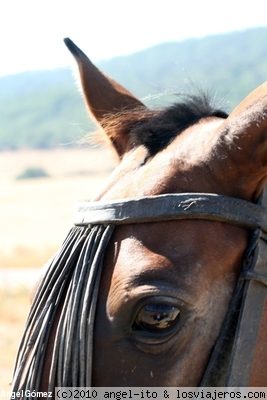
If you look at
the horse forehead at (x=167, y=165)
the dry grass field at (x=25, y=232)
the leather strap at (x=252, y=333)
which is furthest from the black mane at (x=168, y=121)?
the leather strap at (x=252, y=333)

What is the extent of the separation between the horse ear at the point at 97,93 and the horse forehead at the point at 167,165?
2.20 feet

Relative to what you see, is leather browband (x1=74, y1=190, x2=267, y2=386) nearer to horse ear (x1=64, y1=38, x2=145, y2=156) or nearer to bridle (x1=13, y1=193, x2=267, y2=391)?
bridle (x1=13, y1=193, x2=267, y2=391)

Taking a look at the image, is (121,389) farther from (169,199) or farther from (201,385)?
(169,199)

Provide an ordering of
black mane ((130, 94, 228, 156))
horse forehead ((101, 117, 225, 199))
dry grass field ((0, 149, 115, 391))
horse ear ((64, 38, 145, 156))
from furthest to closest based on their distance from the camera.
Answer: dry grass field ((0, 149, 115, 391))
horse ear ((64, 38, 145, 156))
black mane ((130, 94, 228, 156))
horse forehead ((101, 117, 225, 199))

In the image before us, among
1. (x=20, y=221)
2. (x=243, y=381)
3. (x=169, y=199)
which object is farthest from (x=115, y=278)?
(x=20, y=221)

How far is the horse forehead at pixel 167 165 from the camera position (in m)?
2.96

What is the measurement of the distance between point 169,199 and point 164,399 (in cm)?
67

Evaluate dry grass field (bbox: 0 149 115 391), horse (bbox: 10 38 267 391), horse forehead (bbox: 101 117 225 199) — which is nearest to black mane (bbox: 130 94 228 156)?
horse forehead (bbox: 101 117 225 199)

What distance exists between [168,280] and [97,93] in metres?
1.41

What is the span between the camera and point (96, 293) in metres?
2.78

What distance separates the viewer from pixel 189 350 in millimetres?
2727

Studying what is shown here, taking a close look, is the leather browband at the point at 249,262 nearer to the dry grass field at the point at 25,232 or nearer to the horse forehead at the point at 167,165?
the horse forehead at the point at 167,165

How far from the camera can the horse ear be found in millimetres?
3861

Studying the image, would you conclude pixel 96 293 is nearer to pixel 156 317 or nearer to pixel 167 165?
pixel 156 317
